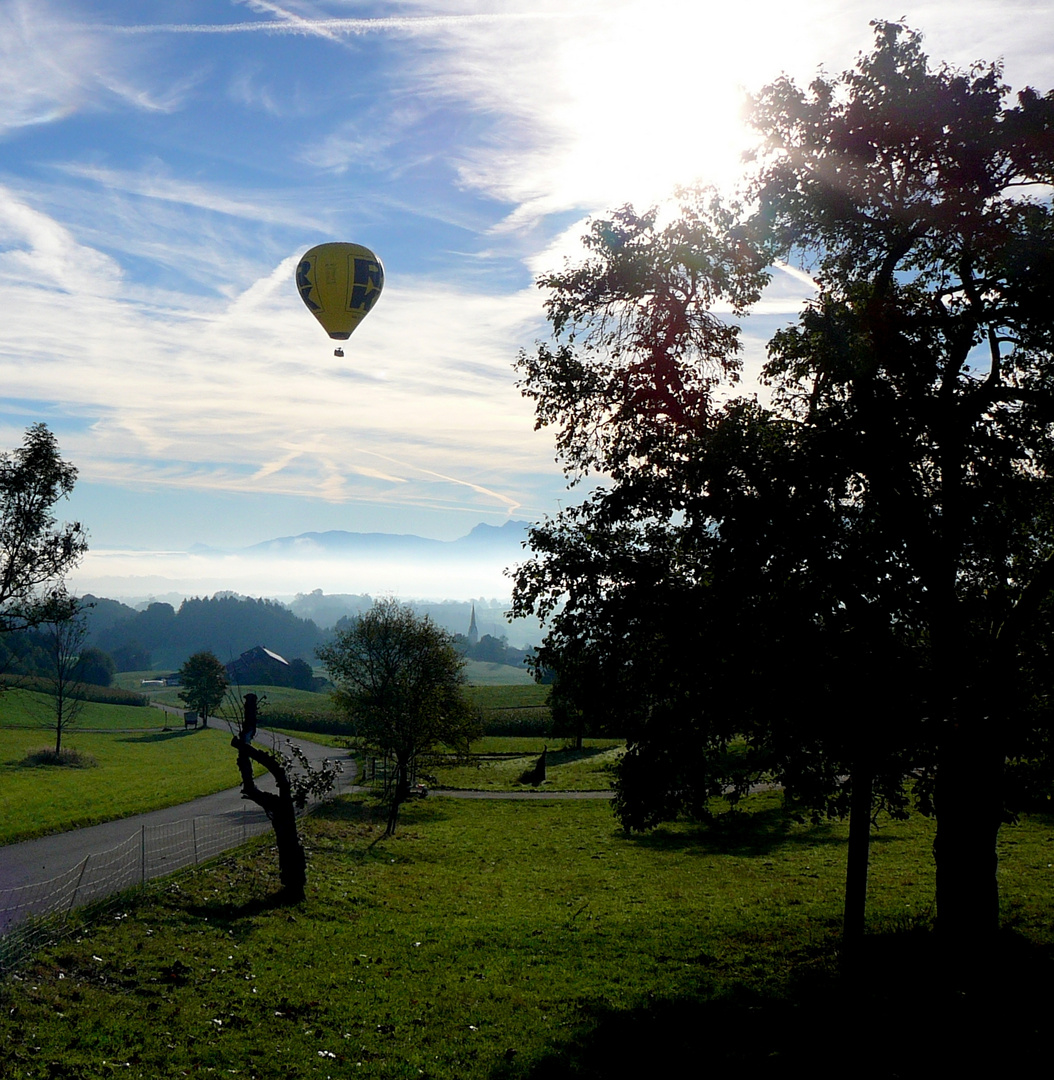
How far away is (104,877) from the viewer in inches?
859

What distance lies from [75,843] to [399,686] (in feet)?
53.5

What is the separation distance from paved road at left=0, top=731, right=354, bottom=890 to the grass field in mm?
6205

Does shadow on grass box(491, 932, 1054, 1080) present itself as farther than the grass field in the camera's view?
No

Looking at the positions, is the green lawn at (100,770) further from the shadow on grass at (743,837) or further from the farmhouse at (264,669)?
the farmhouse at (264,669)

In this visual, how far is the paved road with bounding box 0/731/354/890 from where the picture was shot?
970 inches

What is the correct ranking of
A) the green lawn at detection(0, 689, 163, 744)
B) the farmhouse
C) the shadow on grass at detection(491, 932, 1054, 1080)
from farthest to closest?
the farmhouse → the green lawn at detection(0, 689, 163, 744) → the shadow on grass at detection(491, 932, 1054, 1080)

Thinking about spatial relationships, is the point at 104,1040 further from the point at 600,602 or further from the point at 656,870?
the point at 656,870

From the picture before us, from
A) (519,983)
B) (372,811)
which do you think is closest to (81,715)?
(372,811)

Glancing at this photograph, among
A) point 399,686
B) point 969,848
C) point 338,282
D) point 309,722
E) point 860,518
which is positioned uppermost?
point 338,282

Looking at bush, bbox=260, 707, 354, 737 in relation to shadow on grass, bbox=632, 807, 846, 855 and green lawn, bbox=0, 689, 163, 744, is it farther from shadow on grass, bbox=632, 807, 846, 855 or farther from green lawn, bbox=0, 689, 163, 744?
shadow on grass, bbox=632, 807, 846, 855

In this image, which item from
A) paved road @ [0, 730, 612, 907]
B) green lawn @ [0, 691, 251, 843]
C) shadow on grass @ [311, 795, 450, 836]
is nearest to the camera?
paved road @ [0, 730, 612, 907]

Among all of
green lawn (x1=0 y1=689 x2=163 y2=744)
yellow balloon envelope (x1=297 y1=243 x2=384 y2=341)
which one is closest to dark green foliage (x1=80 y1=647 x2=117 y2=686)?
green lawn (x1=0 y1=689 x2=163 y2=744)

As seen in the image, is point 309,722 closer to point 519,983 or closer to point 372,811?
point 372,811

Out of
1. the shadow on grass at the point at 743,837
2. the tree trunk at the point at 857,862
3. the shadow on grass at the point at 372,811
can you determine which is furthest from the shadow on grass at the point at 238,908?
the shadow on grass at the point at 743,837
